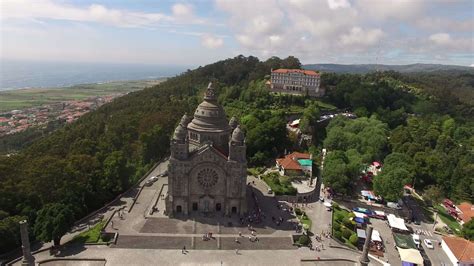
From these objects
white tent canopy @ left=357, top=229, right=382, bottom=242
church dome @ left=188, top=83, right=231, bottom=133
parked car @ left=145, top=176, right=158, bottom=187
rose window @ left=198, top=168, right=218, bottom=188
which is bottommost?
white tent canopy @ left=357, top=229, right=382, bottom=242

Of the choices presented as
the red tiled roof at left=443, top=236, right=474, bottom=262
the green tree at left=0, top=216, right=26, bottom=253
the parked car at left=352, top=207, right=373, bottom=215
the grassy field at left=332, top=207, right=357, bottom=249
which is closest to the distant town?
the green tree at left=0, top=216, right=26, bottom=253

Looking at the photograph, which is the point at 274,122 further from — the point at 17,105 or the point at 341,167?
the point at 17,105

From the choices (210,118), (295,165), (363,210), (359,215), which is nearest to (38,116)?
(210,118)

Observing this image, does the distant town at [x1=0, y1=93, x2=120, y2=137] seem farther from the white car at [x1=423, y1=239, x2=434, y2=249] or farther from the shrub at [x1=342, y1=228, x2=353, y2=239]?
the white car at [x1=423, y1=239, x2=434, y2=249]

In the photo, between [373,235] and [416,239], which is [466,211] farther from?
[373,235]

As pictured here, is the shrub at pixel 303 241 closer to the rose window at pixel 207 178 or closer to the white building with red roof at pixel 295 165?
the rose window at pixel 207 178

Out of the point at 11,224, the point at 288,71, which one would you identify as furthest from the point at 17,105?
the point at 11,224
